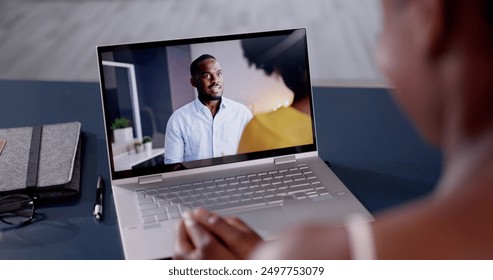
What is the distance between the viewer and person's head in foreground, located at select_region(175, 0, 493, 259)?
1.07 ft

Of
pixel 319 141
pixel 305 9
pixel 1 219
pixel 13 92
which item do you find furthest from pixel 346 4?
pixel 1 219

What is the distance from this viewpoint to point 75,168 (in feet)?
2.96

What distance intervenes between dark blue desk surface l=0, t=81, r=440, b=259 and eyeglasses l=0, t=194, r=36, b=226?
1 centimetres

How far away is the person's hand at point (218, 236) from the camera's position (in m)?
0.54

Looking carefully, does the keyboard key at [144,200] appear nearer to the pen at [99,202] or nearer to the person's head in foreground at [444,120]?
the pen at [99,202]

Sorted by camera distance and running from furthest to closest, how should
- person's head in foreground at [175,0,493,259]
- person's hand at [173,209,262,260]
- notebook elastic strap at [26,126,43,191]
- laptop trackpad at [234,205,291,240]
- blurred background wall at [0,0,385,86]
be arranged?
blurred background wall at [0,0,385,86] → notebook elastic strap at [26,126,43,191] → laptop trackpad at [234,205,291,240] → person's hand at [173,209,262,260] → person's head in foreground at [175,0,493,259]

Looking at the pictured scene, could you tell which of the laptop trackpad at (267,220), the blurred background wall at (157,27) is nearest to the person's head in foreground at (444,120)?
the laptop trackpad at (267,220)

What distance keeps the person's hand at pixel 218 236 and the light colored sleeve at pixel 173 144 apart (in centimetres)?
31

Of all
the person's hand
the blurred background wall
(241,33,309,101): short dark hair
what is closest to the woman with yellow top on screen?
(241,33,309,101): short dark hair

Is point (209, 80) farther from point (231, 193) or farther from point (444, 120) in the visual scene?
point (444, 120)

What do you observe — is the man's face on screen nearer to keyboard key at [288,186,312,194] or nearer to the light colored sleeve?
the light colored sleeve

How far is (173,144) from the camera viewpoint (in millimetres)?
877

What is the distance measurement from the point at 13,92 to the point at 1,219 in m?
0.39

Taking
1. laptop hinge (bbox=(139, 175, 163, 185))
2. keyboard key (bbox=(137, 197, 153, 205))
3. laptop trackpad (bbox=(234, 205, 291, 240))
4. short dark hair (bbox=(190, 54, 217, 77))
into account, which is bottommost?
laptop trackpad (bbox=(234, 205, 291, 240))
